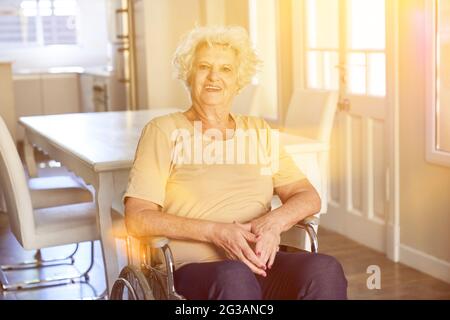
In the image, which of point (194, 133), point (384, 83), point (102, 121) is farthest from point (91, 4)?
point (194, 133)

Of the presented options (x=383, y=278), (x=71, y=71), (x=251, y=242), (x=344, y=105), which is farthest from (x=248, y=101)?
(x=71, y=71)

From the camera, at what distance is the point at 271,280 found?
224cm

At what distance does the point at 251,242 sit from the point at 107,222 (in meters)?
0.95

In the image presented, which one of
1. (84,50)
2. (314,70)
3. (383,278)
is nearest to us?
(383,278)

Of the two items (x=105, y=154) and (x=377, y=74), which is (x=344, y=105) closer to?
(x=377, y=74)

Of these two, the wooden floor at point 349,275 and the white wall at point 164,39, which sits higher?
the white wall at point 164,39

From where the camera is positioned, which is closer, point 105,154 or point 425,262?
point 105,154

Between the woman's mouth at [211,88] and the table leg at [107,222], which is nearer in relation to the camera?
the woman's mouth at [211,88]

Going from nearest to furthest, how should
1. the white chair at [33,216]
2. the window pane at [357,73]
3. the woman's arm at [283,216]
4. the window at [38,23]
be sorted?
1. the woman's arm at [283,216]
2. the white chair at [33,216]
3. the window pane at [357,73]
4. the window at [38,23]

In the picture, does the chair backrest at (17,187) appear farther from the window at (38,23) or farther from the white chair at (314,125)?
the window at (38,23)

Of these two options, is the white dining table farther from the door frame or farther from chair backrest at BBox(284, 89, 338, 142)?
the door frame

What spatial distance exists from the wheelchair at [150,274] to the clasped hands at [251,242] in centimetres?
13

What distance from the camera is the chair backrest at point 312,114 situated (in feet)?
11.4

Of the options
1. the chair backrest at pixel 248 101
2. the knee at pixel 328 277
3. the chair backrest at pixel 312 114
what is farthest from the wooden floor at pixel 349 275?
the knee at pixel 328 277
